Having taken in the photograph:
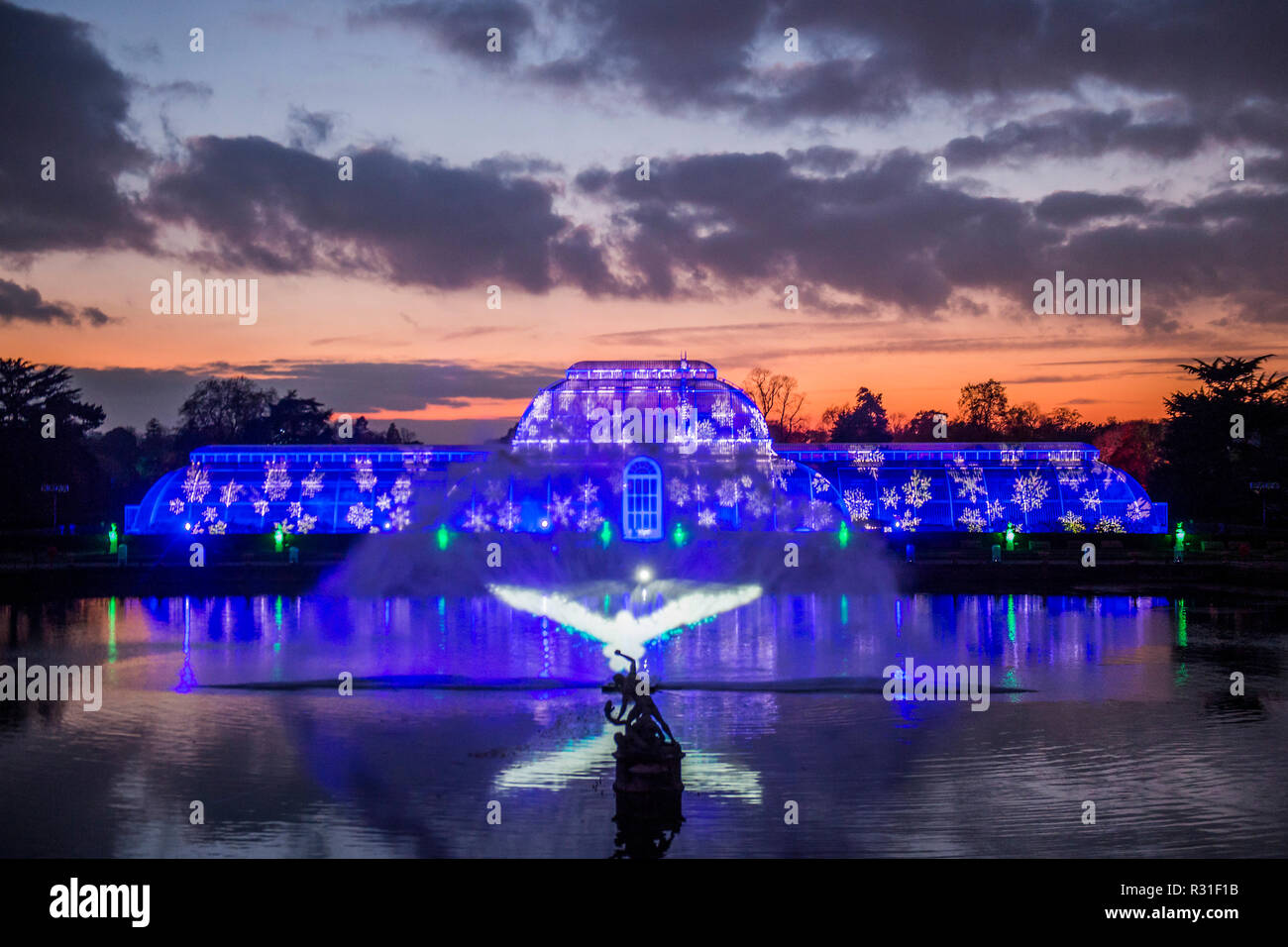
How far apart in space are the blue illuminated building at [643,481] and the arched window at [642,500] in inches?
3.0

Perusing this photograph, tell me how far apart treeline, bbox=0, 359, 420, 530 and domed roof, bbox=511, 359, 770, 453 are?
28560 millimetres

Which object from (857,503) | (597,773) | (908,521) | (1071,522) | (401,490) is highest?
(401,490)

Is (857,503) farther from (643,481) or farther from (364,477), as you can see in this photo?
(364,477)

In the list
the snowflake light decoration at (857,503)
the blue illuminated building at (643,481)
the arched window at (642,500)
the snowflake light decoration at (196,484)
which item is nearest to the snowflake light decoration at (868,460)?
the blue illuminated building at (643,481)

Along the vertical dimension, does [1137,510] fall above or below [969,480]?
below

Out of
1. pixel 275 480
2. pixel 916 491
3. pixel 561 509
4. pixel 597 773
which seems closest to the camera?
pixel 597 773

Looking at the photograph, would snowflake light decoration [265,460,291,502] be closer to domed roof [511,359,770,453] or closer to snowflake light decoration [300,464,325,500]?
snowflake light decoration [300,464,325,500]

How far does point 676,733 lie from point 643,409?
49473mm

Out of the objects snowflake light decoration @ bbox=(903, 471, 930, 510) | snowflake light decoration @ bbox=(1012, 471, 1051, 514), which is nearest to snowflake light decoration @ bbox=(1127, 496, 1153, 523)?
snowflake light decoration @ bbox=(1012, 471, 1051, 514)

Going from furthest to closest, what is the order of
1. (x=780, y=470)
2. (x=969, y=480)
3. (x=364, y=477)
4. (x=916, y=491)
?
(x=969, y=480), (x=916, y=491), (x=364, y=477), (x=780, y=470)

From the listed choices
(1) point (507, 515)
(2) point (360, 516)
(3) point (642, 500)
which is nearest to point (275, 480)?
(2) point (360, 516)

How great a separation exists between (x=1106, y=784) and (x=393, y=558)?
47098mm

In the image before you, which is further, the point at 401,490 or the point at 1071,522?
the point at 1071,522

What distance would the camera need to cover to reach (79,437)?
100 meters
